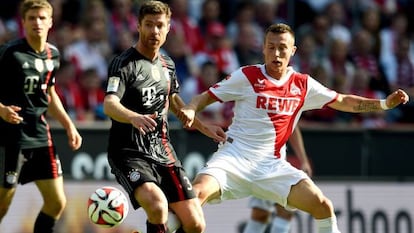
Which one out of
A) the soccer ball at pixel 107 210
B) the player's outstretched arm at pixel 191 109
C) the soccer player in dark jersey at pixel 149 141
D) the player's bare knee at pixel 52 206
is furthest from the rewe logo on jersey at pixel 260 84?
the player's bare knee at pixel 52 206

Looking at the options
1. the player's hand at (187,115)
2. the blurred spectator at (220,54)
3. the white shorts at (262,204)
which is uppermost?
the player's hand at (187,115)

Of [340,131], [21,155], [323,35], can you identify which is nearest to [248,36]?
[323,35]

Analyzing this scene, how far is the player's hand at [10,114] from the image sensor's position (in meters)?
9.54

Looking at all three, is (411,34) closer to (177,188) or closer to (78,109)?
(78,109)

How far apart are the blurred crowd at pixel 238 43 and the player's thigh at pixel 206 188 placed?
173 inches

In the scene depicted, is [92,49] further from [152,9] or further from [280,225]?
[152,9]

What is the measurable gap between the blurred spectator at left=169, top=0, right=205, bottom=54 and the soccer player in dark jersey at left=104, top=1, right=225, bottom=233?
6.42 meters

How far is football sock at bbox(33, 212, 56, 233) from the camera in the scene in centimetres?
1039

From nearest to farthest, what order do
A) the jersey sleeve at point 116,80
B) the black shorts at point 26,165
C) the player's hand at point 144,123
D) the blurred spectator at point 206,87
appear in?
the player's hand at point 144,123, the jersey sleeve at point 116,80, the black shorts at point 26,165, the blurred spectator at point 206,87

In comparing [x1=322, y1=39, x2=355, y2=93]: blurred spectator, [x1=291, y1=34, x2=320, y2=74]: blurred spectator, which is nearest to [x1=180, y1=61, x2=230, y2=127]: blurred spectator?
[x1=291, y1=34, x2=320, y2=74]: blurred spectator

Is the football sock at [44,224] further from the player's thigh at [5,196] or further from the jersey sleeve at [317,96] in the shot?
the jersey sleeve at [317,96]

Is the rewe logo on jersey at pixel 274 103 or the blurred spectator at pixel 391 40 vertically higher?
the rewe logo on jersey at pixel 274 103

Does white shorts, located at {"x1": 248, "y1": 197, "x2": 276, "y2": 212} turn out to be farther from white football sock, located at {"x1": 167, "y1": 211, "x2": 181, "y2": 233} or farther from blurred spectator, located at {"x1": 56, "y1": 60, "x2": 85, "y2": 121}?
blurred spectator, located at {"x1": 56, "y1": 60, "x2": 85, "y2": 121}

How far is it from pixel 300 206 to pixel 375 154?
5013 millimetres
